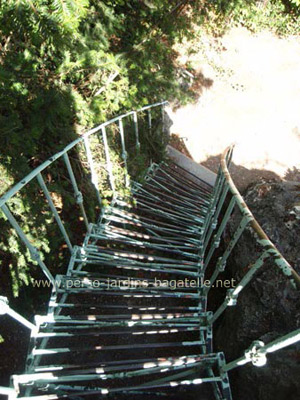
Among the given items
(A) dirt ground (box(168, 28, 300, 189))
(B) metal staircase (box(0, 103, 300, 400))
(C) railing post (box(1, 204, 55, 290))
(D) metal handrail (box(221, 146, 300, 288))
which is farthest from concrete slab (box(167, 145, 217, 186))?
(C) railing post (box(1, 204, 55, 290))

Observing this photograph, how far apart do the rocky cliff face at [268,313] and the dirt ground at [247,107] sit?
3.45m

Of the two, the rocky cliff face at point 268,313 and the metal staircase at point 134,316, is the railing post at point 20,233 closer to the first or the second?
the metal staircase at point 134,316

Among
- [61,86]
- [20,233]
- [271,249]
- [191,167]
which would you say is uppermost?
[191,167]

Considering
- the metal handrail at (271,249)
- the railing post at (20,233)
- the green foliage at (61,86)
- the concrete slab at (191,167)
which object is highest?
the concrete slab at (191,167)

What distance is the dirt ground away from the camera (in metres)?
7.60

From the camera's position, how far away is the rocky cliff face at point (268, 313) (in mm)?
2264

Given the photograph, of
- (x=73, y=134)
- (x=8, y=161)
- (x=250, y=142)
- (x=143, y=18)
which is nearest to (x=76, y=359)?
(x=8, y=161)

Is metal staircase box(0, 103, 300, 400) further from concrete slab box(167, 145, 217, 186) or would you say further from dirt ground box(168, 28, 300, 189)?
dirt ground box(168, 28, 300, 189)

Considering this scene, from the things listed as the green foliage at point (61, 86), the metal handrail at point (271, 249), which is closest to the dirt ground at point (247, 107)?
the green foliage at point (61, 86)

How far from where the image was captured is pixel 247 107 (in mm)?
8227

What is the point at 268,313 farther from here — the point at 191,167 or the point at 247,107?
the point at 247,107

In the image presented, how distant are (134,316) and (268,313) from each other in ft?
4.27

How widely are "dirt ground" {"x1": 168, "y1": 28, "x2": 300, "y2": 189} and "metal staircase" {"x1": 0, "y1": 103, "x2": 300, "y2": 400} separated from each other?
12.6ft

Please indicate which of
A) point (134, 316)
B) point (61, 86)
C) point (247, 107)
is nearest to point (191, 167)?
point (247, 107)
